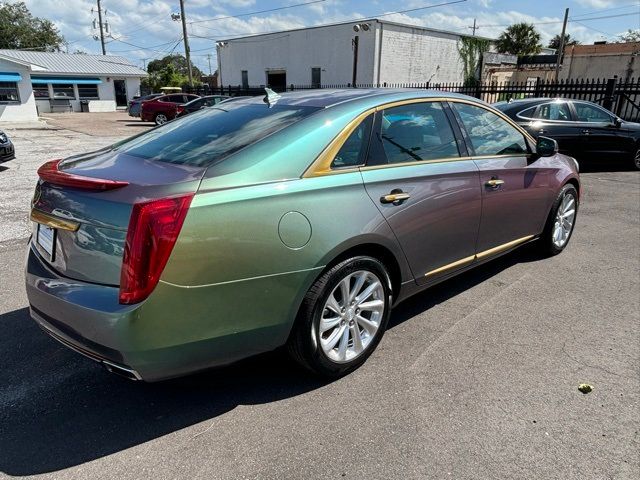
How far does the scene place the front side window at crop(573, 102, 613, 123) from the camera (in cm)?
1028

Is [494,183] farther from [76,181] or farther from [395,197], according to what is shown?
[76,181]

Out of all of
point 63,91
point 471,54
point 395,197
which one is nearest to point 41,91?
point 63,91

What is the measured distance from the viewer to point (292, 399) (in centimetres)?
276

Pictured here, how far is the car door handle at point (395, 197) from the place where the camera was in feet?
9.65

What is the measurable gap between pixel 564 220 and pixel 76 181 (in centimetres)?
481

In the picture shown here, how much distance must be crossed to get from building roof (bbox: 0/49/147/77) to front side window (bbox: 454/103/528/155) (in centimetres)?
4102

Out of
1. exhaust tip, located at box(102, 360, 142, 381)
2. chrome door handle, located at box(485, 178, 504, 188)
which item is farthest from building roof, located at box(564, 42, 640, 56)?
exhaust tip, located at box(102, 360, 142, 381)

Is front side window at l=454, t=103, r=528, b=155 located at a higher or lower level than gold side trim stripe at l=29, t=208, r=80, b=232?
higher

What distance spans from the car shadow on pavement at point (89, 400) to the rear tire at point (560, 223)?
3.23m

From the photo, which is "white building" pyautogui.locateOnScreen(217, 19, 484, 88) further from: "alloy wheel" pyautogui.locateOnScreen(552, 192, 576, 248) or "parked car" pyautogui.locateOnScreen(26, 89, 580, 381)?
"parked car" pyautogui.locateOnScreen(26, 89, 580, 381)

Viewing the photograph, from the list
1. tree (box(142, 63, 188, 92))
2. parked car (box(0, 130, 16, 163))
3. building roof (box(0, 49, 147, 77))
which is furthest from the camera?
tree (box(142, 63, 188, 92))

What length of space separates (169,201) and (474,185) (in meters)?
2.37

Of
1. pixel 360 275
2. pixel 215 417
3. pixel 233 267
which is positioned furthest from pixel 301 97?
pixel 215 417

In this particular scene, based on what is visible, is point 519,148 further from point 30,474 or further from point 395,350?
point 30,474
